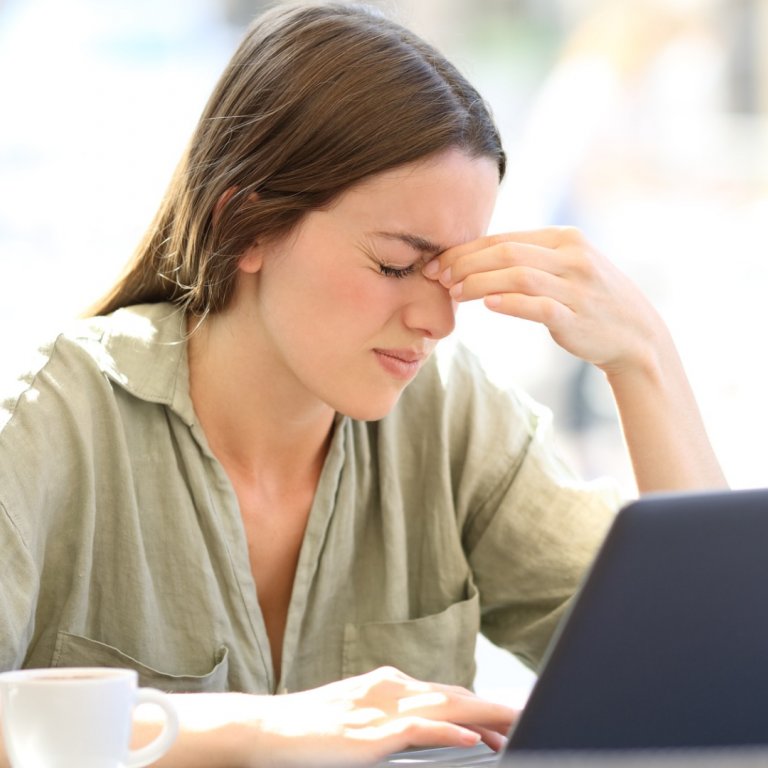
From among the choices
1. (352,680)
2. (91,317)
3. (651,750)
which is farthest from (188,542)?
(651,750)

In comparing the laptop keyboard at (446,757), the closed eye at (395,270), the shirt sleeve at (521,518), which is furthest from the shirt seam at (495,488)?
the laptop keyboard at (446,757)

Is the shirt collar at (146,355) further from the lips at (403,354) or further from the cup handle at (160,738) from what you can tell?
the cup handle at (160,738)

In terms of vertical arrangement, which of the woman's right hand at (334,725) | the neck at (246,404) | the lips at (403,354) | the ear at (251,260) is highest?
the ear at (251,260)

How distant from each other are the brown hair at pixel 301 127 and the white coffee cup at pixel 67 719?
0.65 m

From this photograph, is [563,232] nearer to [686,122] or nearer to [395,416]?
[395,416]

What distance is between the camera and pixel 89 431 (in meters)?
1.28

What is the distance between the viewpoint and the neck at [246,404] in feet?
4.61

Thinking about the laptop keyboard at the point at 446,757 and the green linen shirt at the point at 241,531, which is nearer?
the laptop keyboard at the point at 446,757

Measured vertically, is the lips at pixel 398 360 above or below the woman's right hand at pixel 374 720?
A: above

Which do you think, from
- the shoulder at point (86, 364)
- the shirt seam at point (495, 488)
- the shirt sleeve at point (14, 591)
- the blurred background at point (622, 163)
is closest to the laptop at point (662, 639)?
the shirt sleeve at point (14, 591)

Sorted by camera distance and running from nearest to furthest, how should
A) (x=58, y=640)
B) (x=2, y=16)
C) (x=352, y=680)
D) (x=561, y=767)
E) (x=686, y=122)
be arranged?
1. (x=561, y=767)
2. (x=352, y=680)
3. (x=58, y=640)
4. (x=2, y=16)
5. (x=686, y=122)

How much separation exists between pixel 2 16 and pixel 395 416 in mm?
2363

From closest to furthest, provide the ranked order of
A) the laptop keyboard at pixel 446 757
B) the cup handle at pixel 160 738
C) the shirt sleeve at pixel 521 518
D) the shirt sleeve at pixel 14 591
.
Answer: the cup handle at pixel 160 738
the laptop keyboard at pixel 446 757
the shirt sleeve at pixel 14 591
the shirt sleeve at pixel 521 518

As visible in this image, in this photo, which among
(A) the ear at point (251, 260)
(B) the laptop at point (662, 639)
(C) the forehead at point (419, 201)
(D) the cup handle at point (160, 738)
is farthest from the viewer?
(A) the ear at point (251, 260)
